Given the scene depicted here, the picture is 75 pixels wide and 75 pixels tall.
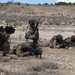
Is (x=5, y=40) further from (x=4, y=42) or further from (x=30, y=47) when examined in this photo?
(x=30, y=47)

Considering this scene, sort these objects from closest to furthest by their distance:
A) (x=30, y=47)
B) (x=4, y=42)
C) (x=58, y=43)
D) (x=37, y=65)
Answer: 1. (x=37, y=65)
2. (x=4, y=42)
3. (x=30, y=47)
4. (x=58, y=43)

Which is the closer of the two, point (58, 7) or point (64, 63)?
point (64, 63)

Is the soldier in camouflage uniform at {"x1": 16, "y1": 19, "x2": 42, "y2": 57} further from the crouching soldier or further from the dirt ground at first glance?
the dirt ground

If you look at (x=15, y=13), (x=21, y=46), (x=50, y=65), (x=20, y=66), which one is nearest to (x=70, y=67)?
(x=50, y=65)

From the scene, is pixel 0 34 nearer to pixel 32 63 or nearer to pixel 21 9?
pixel 32 63

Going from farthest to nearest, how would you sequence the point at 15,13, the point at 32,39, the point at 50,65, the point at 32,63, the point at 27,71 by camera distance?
the point at 15,13, the point at 32,39, the point at 32,63, the point at 50,65, the point at 27,71

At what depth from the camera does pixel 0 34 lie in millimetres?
20797

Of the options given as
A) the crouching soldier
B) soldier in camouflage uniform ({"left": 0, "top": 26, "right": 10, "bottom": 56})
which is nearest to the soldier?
soldier in camouflage uniform ({"left": 0, "top": 26, "right": 10, "bottom": 56})

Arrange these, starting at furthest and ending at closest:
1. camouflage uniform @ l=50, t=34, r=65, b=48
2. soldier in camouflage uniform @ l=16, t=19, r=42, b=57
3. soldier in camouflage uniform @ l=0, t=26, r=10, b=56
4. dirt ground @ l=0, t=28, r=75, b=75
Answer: camouflage uniform @ l=50, t=34, r=65, b=48 < soldier in camouflage uniform @ l=16, t=19, r=42, b=57 < soldier in camouflage uniform @ l=0, t=26, r=10, b=56 < dirt ground @ l=0, t=28, r=75, b=75

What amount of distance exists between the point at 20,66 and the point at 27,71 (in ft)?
4.58

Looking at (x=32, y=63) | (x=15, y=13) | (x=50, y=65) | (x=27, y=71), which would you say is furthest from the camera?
(x=15, y=13)

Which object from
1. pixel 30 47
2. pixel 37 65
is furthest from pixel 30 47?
pixel 37 65

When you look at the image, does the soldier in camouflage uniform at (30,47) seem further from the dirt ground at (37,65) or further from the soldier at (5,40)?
the soldier at (5,40)

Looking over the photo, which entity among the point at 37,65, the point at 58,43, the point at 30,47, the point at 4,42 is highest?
the point at 4,42
